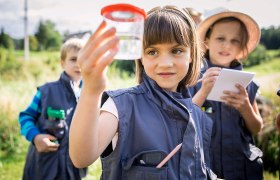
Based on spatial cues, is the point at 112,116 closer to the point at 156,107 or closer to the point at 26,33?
the point at 156,107

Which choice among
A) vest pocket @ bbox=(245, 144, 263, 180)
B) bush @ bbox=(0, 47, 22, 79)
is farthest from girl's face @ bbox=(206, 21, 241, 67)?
bush @ bbox=(0, 47, 22, 79)

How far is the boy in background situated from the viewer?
11.0ft

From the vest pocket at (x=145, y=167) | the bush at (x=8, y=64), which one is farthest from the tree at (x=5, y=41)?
the vest pocket at (x=145, y=167)

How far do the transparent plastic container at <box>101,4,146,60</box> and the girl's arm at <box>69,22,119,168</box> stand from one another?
55mm

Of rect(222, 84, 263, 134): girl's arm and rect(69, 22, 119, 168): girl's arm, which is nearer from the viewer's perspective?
rect(69, 22, 119, 168): girl's arm

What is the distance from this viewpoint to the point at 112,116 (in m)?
1.53

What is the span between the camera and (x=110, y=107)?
61.5 inches

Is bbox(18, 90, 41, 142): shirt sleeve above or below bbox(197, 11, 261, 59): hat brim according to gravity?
below

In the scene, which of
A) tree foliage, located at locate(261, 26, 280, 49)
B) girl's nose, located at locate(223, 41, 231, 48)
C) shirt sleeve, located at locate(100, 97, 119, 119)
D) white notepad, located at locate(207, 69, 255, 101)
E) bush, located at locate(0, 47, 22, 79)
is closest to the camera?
shirt sleeve, located at locate(100, 97, 119, 119)

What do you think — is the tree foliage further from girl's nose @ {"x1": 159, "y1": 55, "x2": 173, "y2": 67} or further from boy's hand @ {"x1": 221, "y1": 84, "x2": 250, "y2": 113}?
girl's nose @ {"x1": 159, "y1": 55, "x2": 173, "y2": 67}

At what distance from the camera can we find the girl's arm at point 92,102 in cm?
113

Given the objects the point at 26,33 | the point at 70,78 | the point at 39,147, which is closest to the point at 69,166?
the point at 39,147

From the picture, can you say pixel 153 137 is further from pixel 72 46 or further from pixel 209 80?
pixel 72 46

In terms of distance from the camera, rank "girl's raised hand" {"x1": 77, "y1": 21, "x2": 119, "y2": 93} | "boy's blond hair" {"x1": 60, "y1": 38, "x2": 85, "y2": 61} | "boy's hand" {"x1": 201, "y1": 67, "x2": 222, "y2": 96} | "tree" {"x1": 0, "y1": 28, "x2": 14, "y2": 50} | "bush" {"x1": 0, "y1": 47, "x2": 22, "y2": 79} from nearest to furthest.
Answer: "girl's raised hand" {"x1": 77, "y1": 21, "x2": 119, "y2": 93} < "boy's hand" {"x1": 201, "y1": 67, "x2": 222, "y2": 96} < "boy's blond hair" {"x1": 60, "y1": 38, "x2": 85, "y2": 61} < "bush" {"x1": 0, "y1": 47, "x2": 22, "y2": 79} < "tree" {"x1": 0, "y1": 28, "x2": 14, "y2": 50}
